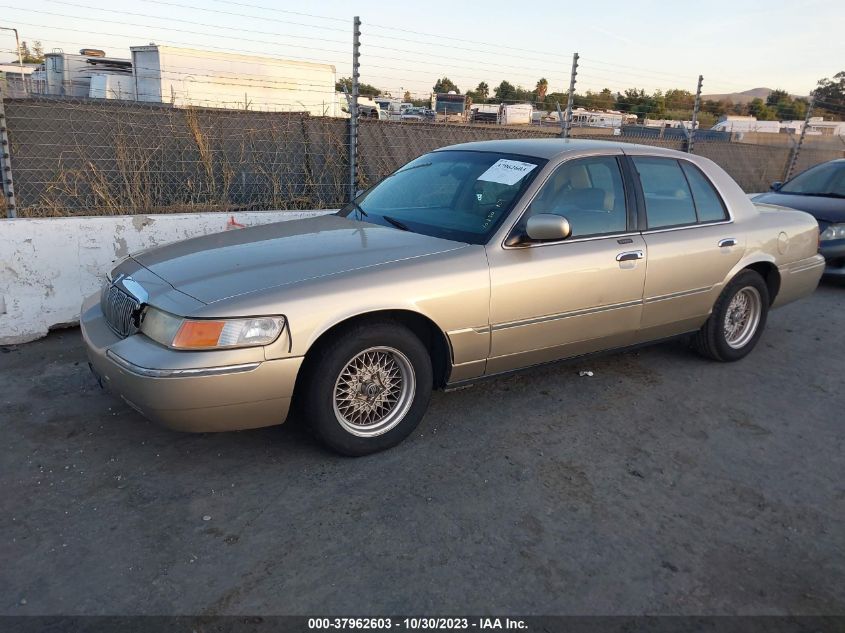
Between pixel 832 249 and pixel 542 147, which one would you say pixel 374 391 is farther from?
pixel 832 249

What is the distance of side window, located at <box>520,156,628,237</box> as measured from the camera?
390cm

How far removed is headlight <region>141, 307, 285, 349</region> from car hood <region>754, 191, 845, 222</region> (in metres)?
7.06

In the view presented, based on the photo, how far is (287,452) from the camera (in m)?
3.47

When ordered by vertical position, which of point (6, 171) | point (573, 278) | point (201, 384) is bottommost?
point (201, 384)

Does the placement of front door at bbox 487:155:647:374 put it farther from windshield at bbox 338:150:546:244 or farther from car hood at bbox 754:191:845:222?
car hood at bbox 754:191:845:222

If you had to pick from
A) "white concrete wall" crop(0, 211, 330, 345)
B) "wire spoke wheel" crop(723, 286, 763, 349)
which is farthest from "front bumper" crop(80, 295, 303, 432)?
"wire spoke wheel" crop(723, 286, 763, 349)

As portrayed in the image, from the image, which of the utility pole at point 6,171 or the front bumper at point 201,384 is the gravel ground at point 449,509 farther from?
the utility pole at point 6,171

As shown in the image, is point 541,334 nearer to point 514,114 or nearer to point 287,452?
point 287,452

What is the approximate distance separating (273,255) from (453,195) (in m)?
1.25

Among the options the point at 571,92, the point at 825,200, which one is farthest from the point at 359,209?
the point at 825,200

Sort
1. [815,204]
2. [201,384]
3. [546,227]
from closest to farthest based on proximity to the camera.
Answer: [201,384] → [546,227] → [815,204]

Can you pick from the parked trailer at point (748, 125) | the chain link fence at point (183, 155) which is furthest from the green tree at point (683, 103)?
the parked trailer at point (748, 125)

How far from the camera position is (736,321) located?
510cm

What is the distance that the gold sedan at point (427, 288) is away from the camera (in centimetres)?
299
